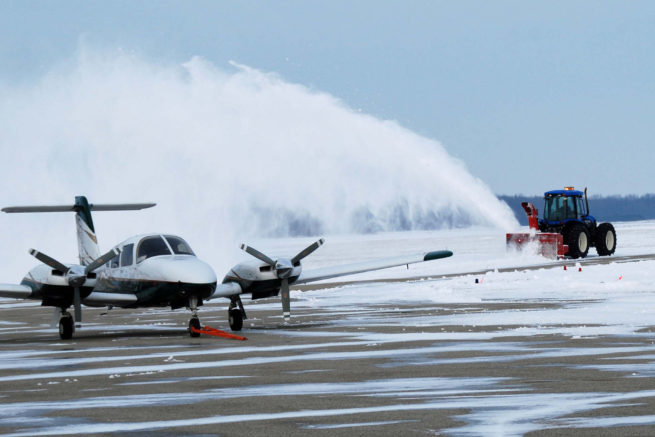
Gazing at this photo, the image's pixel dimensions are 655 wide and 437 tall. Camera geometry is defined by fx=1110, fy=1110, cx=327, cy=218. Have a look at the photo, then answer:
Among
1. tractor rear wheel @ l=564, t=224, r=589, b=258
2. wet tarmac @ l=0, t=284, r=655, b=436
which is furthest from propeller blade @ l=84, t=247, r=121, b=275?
tractor rear wheel @ l=564, t=224, r=589, b=258

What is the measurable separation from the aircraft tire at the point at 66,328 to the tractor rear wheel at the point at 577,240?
29.6 metres

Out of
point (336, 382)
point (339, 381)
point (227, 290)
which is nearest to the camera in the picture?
point (336, 382)

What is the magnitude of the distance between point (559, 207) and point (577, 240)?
164cm

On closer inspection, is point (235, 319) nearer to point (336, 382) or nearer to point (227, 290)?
point (227, 290)

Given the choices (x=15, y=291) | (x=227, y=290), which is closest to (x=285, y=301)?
(x=227, y=290)

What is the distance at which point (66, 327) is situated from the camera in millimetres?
23719

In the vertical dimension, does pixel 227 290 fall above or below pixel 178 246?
below

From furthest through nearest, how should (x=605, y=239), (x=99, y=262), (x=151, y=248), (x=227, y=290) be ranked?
(x=605, y=239) → (x=227, y=290) → (x=151, y=248) → (x=99, y=262)

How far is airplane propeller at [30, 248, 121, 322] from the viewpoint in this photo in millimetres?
23609

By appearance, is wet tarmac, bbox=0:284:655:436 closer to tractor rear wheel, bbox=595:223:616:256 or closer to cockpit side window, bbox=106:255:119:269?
cockpit side window, bbox=106:255:119:269

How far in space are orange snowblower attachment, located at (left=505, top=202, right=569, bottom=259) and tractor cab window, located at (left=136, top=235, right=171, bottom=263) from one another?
26.2 metres

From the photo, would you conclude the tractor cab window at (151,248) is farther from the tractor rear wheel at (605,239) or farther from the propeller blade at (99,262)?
the tractor rear wheel at (605,239)

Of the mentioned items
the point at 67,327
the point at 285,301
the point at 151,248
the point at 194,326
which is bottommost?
the point at 194,326

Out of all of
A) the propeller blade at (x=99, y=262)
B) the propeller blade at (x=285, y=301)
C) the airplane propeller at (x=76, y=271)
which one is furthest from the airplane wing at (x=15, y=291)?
the propeller blade at (x=285, y=301)
